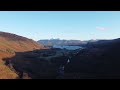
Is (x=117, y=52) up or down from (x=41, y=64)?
up

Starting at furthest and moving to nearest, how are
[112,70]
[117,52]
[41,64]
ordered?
1. [41,64]
2. [117,52]
3. [112,70]
